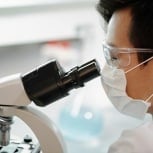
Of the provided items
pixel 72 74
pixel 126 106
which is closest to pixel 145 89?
pixel 126 106

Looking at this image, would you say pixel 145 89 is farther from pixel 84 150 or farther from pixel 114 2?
pixel 84 150

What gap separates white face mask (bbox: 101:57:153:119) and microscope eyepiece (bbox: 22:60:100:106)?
0.17 m

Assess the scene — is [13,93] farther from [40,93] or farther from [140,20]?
[140,20]

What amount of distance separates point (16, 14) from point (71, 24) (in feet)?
1.21

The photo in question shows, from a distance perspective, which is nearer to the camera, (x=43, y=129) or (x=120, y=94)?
(x=43, y=129)

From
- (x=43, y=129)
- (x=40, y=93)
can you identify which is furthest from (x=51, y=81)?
(x=43, y=129)

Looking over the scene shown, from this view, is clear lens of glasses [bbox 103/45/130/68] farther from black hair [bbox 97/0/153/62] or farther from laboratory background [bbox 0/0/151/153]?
laboratory background [bbox 0/0/151/153]

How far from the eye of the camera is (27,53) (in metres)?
1.85

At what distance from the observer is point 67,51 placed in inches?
76.4

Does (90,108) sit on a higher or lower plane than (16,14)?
lower

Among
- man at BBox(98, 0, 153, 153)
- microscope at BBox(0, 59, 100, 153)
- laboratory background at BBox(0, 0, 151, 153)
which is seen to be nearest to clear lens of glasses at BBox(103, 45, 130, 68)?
man at BBox(98, 0, 153, 153)

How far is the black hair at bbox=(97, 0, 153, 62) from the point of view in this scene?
0.94 m

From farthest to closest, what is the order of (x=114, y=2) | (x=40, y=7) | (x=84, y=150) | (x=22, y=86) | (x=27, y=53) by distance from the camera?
(x=27, y=53)
(x=40, y=7)
(x=84, y=150)
(x=114, y=2)
(x=22, y=86)

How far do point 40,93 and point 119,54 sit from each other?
0.90 feet
